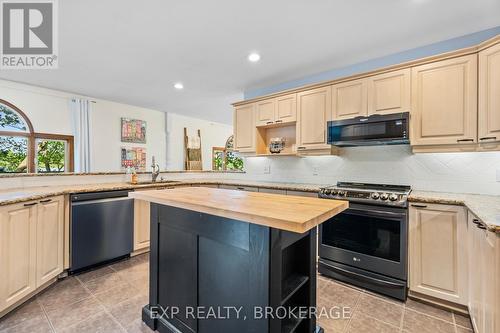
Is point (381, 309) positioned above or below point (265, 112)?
below

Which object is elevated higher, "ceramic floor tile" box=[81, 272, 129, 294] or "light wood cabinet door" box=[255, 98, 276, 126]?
"light wood cabinet door" box=[255, 98, 276, 126]

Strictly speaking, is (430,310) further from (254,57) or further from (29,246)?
(29,246)

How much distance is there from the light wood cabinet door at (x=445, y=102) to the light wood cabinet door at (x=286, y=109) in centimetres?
138

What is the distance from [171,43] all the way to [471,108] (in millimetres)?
2967

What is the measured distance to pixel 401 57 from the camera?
8.74 ft

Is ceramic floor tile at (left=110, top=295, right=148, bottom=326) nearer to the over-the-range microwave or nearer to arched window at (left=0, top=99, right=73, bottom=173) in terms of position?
the over-the-range microwave

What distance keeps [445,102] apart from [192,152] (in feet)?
18.8

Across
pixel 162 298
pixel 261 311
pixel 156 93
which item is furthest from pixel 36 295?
pixel 156 93

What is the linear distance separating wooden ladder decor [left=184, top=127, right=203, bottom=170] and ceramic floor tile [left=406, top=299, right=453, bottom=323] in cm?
565

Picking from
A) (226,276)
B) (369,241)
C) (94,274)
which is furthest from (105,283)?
(369,241)

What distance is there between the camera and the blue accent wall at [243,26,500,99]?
2281mm

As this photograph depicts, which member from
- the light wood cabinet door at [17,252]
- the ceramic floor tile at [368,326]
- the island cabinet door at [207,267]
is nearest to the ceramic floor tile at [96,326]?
the island cabinet door at [207,267]

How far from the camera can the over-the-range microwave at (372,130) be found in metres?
2.36

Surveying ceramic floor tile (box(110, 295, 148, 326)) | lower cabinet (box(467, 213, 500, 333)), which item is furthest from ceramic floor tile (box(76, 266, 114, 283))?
lower cabinet (box(467, 213, 500, 333))
